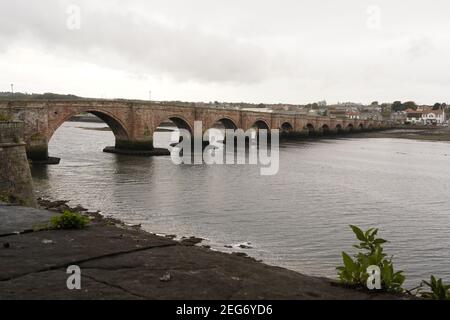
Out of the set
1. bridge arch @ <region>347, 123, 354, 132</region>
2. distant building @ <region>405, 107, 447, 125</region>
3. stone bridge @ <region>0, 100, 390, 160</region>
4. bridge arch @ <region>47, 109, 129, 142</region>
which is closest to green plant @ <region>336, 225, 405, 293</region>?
stone bridge @ <region>0, 100, 390, 160</region>

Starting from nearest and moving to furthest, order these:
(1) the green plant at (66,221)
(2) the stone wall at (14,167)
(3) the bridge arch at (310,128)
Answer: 1. (1) the green plant at (66,221)
2. (2) the stone wall at (14,167)
3. (3) the bridge arch at (310,128)

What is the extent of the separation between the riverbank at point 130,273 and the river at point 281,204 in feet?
27.0

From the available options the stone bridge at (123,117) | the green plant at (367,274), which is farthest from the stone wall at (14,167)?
the stone bridge at (123,117)

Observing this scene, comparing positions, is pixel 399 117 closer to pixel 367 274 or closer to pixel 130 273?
pixel 367 274

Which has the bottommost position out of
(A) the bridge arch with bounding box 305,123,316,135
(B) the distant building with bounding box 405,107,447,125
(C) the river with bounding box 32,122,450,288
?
(C) the river with bounding box 32,122,450,288

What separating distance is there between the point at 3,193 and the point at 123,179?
49.7ft

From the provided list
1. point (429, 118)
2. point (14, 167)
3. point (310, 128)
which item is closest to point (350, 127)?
point (310, 128)

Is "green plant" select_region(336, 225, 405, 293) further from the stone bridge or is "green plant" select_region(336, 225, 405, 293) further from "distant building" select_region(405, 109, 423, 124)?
"distant building" select_region(405, 109, 423, 124)

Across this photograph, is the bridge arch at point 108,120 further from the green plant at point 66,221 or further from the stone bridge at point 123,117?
the green plant at point 66,221

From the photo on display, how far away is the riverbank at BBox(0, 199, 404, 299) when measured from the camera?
486 cm

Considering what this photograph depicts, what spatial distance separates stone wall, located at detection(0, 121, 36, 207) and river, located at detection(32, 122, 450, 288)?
4.35 meters

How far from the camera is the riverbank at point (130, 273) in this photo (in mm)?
4859

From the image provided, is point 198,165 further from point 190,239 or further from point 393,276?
point 393,276
